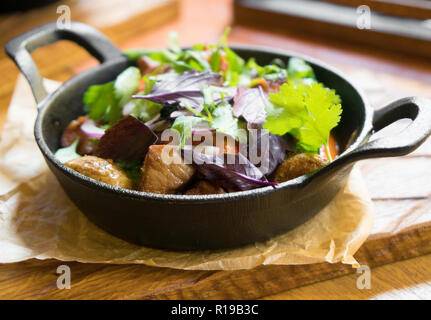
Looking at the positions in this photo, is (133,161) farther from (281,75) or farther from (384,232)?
(384,232)

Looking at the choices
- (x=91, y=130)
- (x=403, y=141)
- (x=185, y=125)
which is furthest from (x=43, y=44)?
(x=403, y=141)

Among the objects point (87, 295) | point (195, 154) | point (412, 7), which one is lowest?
point (87, 295)

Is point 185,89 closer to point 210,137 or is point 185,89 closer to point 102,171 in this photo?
point 210,137

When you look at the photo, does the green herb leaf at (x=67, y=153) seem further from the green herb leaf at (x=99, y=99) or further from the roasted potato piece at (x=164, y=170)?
the roasted potato piece at (x=164, y=170)

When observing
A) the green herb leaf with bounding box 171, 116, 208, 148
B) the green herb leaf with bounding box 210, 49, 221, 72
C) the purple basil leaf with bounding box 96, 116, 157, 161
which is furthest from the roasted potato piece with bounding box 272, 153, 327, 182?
the green herb leaf with bounding box 210, 49, 221, 72

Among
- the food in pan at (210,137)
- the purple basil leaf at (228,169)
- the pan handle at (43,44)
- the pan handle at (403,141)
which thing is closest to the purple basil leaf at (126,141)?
the food in pan at (210,137)

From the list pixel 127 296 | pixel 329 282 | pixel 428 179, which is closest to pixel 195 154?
pixel 127 296
